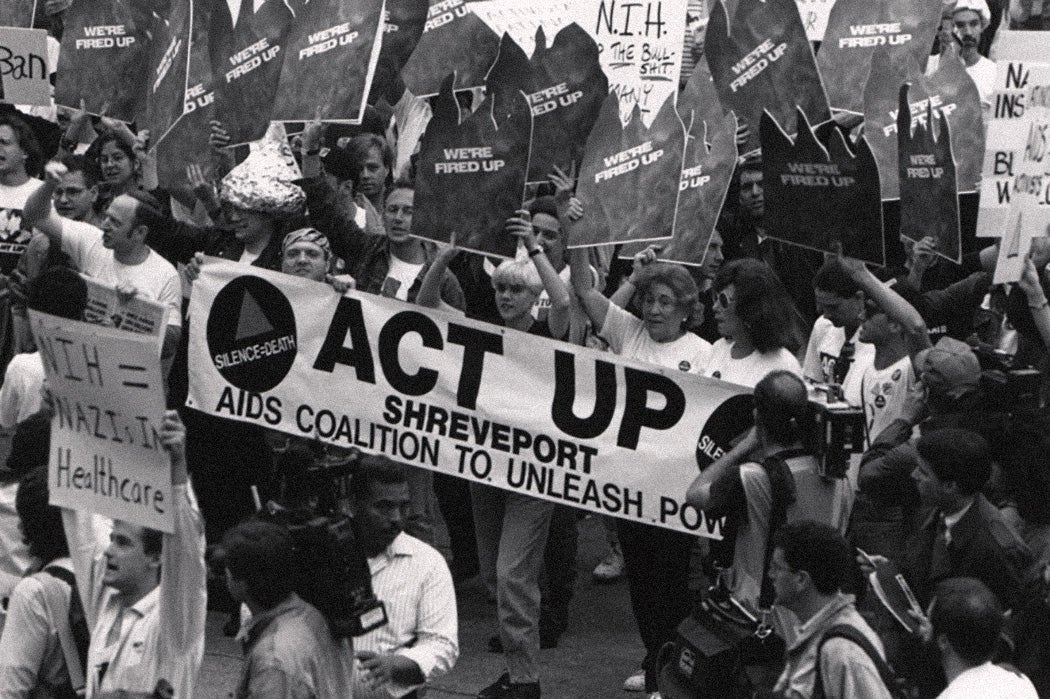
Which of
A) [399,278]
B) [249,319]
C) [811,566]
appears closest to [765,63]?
[399,278]

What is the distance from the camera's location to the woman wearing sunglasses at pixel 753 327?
938cm

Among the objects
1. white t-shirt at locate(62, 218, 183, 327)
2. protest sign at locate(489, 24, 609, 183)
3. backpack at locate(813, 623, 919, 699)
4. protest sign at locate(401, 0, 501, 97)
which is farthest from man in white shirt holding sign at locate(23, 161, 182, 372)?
backpack at locate(813, 623, 919, 699)

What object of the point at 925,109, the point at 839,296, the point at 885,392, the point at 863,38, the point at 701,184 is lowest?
the point at 885,392

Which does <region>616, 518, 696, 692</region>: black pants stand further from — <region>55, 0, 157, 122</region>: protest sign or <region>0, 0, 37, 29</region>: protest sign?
<region>0, 0, 37, 29</region>: protest sign

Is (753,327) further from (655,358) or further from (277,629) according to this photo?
(277,629)

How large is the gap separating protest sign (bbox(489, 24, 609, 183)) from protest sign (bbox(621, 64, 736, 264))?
50cm

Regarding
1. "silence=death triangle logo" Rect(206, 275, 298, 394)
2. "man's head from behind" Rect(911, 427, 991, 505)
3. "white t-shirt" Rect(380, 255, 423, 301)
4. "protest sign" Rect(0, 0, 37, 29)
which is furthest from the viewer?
"protest sign" Rect(0, 0, 37, 29)

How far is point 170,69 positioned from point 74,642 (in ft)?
17.7

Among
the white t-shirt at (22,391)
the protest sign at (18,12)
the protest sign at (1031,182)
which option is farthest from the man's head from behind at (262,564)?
the protest sign at (18,12)

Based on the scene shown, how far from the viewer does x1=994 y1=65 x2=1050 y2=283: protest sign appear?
9453mm

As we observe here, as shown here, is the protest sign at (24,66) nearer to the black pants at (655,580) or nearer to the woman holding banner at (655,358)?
the woman holding banner at (655,358)

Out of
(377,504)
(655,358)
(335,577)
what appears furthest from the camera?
(655,358)

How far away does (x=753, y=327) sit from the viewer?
9.45m

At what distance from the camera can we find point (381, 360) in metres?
A: 10.2
